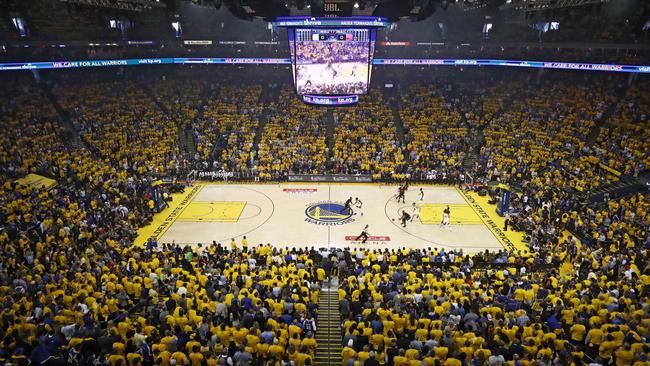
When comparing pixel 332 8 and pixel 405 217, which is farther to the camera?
pixel 332 8

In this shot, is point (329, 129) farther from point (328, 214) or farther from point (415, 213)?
point (415, 213)

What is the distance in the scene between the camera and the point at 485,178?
32.0 m

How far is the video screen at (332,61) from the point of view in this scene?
28172mm

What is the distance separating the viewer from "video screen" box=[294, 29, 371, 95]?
92.4 feet

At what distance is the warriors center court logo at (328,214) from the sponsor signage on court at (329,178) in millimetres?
4299

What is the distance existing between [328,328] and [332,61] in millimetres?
19092

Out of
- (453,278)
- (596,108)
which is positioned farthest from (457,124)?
(453,278)

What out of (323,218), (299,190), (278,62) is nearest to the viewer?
(323,218)

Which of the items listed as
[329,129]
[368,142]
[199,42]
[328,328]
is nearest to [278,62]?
[199,42]

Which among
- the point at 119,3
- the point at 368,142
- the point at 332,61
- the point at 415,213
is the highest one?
the point at 119,3

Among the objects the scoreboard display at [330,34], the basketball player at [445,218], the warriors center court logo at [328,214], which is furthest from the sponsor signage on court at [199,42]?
the basketball player at [445,218]

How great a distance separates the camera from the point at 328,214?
2681cm

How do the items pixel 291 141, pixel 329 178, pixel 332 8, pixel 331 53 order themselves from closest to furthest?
pixel 332 8, pixel 331 53, pixel 329 178, pixel 291 141

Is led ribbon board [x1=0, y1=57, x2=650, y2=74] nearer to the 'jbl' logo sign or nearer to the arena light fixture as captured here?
the arena light fixture
